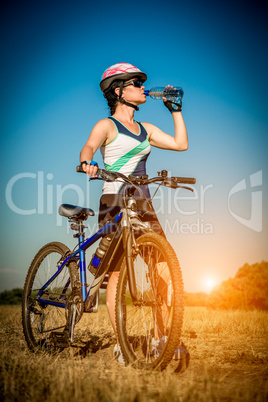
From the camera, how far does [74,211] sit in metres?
3.82

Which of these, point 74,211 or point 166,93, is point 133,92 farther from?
point 74,211

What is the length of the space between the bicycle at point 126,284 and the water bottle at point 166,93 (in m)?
1.08

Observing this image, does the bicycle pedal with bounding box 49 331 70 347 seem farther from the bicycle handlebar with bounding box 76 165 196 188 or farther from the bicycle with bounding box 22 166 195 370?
the bicycle handlebar with bounding box 76 165 196 188

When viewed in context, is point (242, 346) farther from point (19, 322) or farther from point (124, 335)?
point (19, 322)

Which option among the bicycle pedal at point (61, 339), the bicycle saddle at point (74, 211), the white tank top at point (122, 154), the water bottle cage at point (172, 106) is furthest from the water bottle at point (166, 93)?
the bicycle pedal at point (61, 339)

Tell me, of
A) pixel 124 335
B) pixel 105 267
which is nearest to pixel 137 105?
pixel 105 267

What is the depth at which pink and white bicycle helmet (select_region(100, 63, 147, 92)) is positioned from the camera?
3893 mm

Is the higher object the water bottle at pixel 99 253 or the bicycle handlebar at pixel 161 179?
the bicycle handlebar at pixel 161 179

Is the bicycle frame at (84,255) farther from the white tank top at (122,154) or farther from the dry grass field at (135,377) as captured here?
the dry grass field at (135,377)

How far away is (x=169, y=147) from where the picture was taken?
4.21 meters

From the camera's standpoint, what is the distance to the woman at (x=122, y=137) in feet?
12.0

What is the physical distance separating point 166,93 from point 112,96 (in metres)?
0.59

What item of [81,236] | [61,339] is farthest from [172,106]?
[61,339]

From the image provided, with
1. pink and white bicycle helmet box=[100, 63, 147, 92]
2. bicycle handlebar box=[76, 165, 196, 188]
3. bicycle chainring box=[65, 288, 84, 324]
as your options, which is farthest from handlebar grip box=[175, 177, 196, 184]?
bicycle chainring box=[65, 288, 84, 324]
